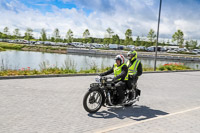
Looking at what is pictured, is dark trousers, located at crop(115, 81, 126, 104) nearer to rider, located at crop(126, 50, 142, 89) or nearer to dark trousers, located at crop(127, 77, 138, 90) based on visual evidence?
dark trousers, located at crop(127, 77, 138, 90)

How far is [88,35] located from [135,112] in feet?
309

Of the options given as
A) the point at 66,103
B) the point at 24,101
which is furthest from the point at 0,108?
the point at 66,103

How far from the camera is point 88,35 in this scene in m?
98.6

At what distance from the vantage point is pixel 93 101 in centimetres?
572

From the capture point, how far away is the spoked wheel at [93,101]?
551 centimetres

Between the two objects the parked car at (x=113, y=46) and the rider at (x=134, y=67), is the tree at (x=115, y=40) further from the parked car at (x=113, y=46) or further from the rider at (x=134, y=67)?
the rider at (x=134, y=67)

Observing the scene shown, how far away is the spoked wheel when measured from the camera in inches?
217

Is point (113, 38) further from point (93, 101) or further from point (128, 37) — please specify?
point (93, 101)

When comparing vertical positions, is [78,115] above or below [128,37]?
below

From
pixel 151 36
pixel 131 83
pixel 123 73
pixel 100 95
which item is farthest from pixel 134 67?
pixel 151 36

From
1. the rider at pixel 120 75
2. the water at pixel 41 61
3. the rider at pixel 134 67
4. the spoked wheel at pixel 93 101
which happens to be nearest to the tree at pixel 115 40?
the water at pixel 41 61

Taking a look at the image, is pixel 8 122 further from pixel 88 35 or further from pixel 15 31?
pixel 15 31

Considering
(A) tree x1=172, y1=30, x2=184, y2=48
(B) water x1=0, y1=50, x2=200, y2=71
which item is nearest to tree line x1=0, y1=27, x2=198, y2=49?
(A) tree x1=172, y1=30, x2=184, y2=48

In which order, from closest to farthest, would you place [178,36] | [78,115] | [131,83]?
[78,115]
[131,83]
[178,36]
